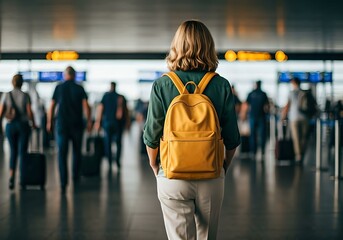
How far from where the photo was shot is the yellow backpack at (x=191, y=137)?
350 centimetres

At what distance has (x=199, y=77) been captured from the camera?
3662 mm

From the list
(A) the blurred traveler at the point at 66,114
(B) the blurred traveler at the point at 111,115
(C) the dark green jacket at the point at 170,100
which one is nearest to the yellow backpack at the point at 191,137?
(C) the dark green jacket at the point at 170,100

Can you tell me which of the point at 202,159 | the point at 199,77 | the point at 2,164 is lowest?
the point at 2,164

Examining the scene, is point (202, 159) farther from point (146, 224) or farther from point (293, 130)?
point (293, 130)

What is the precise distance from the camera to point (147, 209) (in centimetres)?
807

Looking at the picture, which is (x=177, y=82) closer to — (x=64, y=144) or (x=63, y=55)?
(x=64, y=144)

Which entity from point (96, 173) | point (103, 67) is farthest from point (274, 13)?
point (103, 67)

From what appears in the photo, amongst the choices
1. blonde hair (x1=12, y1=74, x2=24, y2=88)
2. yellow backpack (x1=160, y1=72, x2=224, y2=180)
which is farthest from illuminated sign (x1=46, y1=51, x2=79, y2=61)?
yellow backpack (x1=160, y1=72, x2=224, y2=180)

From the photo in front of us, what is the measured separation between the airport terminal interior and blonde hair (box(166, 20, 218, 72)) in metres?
2.94

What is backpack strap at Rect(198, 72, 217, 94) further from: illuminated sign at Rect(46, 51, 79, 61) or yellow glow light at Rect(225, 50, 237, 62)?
illuminated sign at Rect(46, 51, 79, 61)

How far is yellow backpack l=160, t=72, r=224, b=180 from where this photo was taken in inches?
138

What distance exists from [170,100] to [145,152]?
1400 centimetres

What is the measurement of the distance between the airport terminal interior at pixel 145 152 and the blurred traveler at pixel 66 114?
0.21 meters

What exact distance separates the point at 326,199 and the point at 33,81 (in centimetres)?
1868
